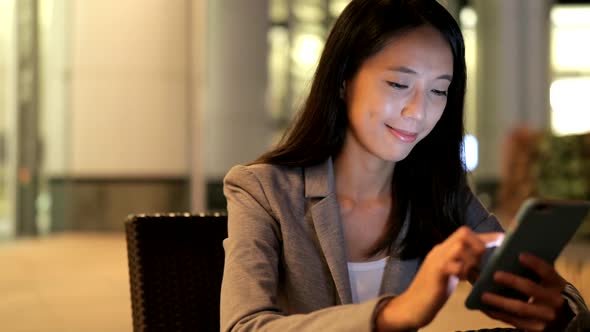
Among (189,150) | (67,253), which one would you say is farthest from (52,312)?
(189,150)

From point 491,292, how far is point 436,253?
0.30ft

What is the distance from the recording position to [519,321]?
114 cm

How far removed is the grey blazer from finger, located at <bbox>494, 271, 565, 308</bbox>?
0.26 m

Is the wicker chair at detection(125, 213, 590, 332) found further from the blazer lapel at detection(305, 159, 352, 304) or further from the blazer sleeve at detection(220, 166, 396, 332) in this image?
the blazer lapel at detection(305, 159, 352, 304)

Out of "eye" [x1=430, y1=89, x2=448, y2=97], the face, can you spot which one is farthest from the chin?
"eye" [x1=430, y1=89, x2=448, y2=97]

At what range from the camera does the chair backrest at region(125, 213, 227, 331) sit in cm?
155

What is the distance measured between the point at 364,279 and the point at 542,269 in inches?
18.6

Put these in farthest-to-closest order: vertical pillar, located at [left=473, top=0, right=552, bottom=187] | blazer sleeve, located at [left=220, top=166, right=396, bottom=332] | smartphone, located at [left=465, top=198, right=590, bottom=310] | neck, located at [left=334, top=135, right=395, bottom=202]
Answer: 1. vertical pillar, located at [left=473, top=0, right=552, bottom=187]
2. neck, located at [left=334, top=135, right=395, bottom=202]
3. blazer sleeve, located at [left=220, top=166, right=396, bottom=332]
4. smartphone, located at [left=465, top=198, right=590, bottom=310]

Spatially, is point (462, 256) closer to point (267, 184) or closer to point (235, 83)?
point (267, 184)

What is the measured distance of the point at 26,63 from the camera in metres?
10.2

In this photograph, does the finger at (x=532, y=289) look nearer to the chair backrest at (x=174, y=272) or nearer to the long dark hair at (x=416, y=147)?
the long dark hair at (x=416, y=147)

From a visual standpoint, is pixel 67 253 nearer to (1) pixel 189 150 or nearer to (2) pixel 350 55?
(1) pixel 189 150

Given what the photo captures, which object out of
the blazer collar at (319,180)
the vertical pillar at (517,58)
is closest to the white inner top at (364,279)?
the blazer collar at (319,180)

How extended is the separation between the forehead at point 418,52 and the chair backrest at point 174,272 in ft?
1.50
